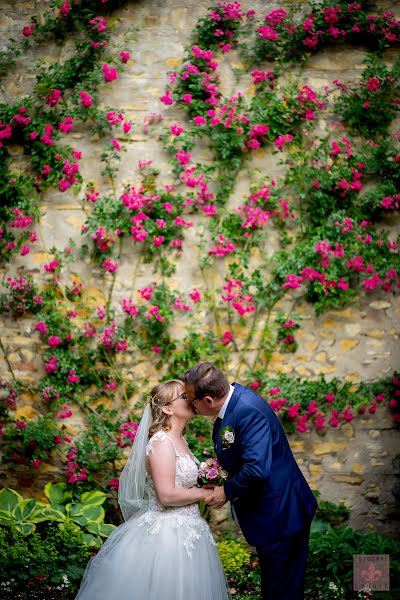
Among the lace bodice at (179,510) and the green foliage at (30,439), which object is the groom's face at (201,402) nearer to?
the lace bodice at (179,510)

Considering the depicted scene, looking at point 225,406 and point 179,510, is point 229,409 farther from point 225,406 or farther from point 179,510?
point 179,510

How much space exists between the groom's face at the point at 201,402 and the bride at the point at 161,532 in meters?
0.12

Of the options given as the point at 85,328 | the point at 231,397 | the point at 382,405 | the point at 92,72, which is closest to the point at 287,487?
the point at 231,397

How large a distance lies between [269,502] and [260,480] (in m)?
0.24

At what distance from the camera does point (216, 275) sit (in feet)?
17.8

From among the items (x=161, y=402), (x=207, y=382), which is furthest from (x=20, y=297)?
(x=207, y=382)

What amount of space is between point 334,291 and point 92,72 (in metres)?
3.04

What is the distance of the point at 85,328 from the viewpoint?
5.34 m

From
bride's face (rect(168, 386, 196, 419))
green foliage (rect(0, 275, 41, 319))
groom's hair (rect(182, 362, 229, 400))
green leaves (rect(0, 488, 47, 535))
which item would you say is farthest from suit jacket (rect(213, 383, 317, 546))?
green foliage (rect(0, 275, 41, 319))

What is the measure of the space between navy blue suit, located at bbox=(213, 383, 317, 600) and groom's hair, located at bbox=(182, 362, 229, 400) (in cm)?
13

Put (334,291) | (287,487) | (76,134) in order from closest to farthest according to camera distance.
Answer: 1. (287,487)
2. (334,291)
3. (76,134)

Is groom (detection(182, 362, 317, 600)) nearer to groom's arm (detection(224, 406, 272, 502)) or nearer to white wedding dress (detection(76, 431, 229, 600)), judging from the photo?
groom's arm (detection(224, 406, 272, 502))

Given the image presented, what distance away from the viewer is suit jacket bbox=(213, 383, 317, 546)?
3201mm

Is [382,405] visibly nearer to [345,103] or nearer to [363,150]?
[363,150]
